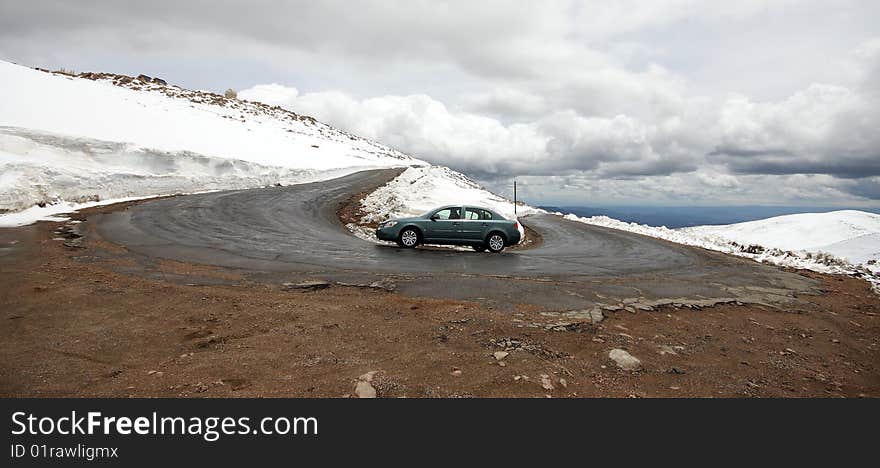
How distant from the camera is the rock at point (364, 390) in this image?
4102 millimetres

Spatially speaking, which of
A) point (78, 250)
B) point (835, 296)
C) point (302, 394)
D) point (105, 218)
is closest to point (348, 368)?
point (302, 394)

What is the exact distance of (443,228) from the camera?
13711mm

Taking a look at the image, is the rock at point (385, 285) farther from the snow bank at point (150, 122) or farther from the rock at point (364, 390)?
the snow bank at point (150, 122)

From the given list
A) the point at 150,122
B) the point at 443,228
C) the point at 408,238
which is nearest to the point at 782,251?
the point at 443,228

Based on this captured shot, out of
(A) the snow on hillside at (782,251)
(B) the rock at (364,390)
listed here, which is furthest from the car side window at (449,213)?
(A) the snow on hillside at (782,251)

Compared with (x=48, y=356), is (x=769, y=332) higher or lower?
lower

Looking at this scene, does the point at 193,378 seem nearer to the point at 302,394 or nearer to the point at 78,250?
the point at 302,394

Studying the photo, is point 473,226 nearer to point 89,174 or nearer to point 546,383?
point 546,383

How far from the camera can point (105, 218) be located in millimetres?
15078

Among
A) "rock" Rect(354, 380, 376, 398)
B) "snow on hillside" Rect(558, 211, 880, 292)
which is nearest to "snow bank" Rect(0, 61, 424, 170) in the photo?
"snow on hillside" Rect(558, 211, 880, 292)

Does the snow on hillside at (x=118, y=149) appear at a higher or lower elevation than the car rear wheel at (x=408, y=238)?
higher

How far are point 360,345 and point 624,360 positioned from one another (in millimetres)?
3353

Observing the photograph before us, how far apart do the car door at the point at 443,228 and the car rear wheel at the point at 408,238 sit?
39 cm

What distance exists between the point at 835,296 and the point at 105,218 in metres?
22.3
